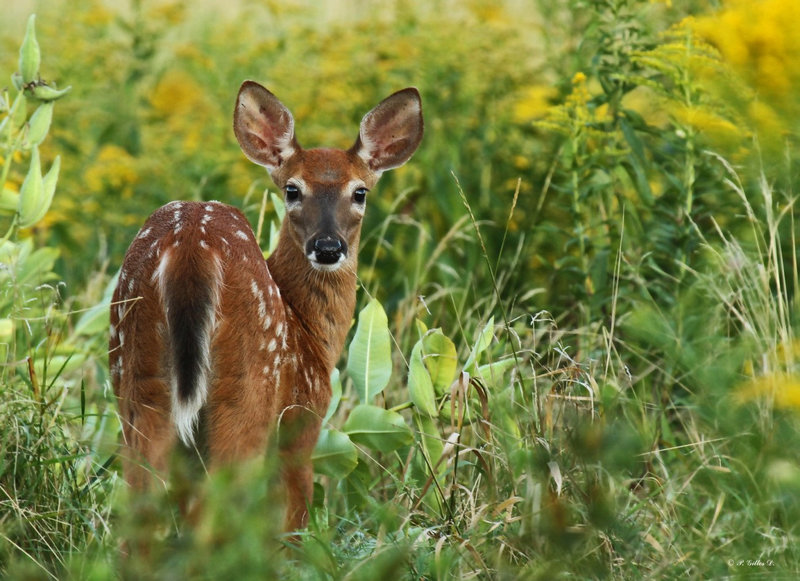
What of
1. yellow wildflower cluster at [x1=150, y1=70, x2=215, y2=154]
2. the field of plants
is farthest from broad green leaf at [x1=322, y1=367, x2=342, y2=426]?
yellow wildflower cluster at [x1=150, y1=70, x2=215, y2=154]

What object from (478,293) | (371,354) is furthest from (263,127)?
(478,293)

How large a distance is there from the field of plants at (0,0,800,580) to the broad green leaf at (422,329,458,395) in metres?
0.01

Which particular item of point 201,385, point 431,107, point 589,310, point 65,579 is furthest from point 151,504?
point 431,107

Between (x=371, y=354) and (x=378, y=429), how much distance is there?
0.30m

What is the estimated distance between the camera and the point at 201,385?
3.14m

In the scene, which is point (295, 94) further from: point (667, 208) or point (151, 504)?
point (151, 504)

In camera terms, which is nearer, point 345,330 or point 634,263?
point 345,330

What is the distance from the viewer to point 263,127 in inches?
165

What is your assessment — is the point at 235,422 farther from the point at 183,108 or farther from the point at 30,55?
the point at 183,108

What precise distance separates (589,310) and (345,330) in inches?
49.5

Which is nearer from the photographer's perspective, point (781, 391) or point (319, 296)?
point (781, 391)

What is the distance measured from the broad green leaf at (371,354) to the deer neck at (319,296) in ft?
0.22

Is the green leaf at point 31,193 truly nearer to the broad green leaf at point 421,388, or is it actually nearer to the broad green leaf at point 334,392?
the broad green leaf at point 334,392

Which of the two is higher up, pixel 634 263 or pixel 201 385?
pixel 201 385
